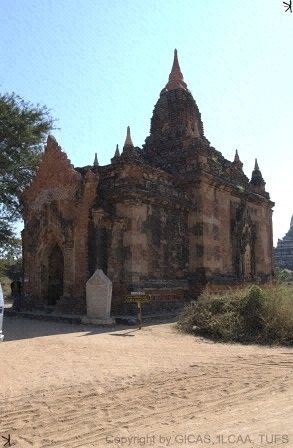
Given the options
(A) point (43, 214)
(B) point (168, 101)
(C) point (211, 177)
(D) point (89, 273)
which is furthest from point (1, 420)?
(B) point (168, 101)

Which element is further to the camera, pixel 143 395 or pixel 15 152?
pixel 15 152

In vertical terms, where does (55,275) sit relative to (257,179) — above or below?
below

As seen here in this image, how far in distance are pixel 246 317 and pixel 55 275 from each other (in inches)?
358

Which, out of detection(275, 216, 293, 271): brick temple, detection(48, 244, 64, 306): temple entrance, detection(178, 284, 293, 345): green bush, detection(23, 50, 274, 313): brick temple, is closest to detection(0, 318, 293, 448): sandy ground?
detection(178, 284, 293, 345): green bush

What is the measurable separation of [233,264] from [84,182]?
8.12 meters

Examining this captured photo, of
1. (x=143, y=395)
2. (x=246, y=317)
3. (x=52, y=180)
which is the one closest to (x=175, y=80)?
(x=52, y=180)

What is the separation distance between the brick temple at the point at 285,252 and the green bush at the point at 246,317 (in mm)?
45345

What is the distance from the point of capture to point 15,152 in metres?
20.2

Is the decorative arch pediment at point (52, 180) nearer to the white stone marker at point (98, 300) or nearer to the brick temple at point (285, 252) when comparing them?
the white stone marker at point (98, 300)

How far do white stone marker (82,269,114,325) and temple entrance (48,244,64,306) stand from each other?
13.9 ft

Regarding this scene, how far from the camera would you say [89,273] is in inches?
639

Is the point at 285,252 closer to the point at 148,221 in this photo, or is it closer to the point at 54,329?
the point at 148,221

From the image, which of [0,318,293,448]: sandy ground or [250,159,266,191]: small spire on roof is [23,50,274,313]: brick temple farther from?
[0,318,293,448]: sandy ground

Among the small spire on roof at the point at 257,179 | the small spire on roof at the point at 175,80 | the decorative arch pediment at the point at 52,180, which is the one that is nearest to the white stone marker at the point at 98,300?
the decorative arch pediment at the point at 52,180
